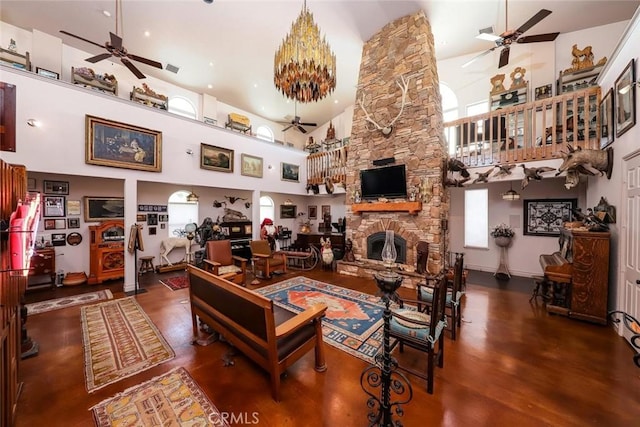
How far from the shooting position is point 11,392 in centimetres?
169

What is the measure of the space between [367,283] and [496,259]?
3.84 meters

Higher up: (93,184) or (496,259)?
(93,184)

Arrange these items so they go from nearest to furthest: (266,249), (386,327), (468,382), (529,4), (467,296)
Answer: (386,327), (468,382), (467,296), (529,4), (266,249)

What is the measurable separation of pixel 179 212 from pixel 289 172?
382 centimetres

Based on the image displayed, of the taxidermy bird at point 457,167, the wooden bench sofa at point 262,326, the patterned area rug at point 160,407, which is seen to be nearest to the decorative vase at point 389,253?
the wooden bench sofa at point 262,326

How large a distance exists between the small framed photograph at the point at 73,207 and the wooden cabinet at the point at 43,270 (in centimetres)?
91

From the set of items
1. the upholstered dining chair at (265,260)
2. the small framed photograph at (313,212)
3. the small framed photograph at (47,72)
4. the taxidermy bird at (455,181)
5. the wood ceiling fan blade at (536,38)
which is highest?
the wood ceiling fan blade at (536,38)

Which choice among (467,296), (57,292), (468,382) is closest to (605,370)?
(468,382)

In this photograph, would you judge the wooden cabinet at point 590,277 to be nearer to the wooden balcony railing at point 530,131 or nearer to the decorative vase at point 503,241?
the wooden balcony railing at point 530,131

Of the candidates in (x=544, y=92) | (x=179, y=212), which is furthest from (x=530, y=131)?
(x=179, y=212)

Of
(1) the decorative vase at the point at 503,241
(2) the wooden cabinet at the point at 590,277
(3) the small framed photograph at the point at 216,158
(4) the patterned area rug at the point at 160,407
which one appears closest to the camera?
(4) the patterned area rug at the point at 160,407

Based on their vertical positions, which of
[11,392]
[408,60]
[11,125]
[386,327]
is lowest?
[11,392]

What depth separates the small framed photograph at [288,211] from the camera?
32.1ft

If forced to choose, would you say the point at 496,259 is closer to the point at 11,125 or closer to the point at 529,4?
the point at 529,4
